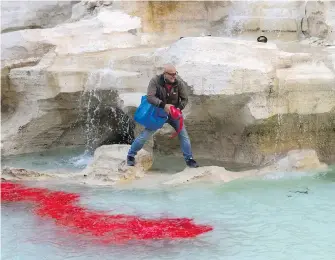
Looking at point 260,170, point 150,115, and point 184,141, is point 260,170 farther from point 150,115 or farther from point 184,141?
point 150,115

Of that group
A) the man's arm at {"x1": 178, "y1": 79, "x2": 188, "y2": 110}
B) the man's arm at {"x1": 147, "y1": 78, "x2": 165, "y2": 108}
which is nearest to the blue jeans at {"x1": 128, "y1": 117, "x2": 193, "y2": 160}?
the man's arm at {"x1": 178, "y1": 79, "x2": 188, "y2": 110}

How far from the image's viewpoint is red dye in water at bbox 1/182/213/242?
21.8 ft

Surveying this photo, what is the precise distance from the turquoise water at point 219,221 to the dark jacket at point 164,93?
3.85ft

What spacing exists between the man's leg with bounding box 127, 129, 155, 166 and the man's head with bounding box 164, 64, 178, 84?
2.89 feet

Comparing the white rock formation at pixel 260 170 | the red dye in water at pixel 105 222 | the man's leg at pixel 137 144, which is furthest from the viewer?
the man's leg at pixel 137 144

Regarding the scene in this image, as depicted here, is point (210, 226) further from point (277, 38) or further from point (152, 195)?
point (277, 38)

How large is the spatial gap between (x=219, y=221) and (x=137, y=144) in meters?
2.34

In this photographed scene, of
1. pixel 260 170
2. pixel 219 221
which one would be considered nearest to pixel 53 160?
pixel 260 170

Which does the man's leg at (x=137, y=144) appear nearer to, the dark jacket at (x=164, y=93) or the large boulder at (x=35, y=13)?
the dark jacket at (x=164, y=93)

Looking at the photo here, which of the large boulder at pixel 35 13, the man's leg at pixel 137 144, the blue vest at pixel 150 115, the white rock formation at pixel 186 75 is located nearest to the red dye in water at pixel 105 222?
the man's leg at pixel 137 144

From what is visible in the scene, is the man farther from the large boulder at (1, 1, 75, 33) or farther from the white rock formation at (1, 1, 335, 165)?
the large boulder at (1, 1, 75, 33)

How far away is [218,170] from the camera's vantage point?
8891 mm

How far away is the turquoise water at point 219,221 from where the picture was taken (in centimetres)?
616

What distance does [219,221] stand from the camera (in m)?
7.05
